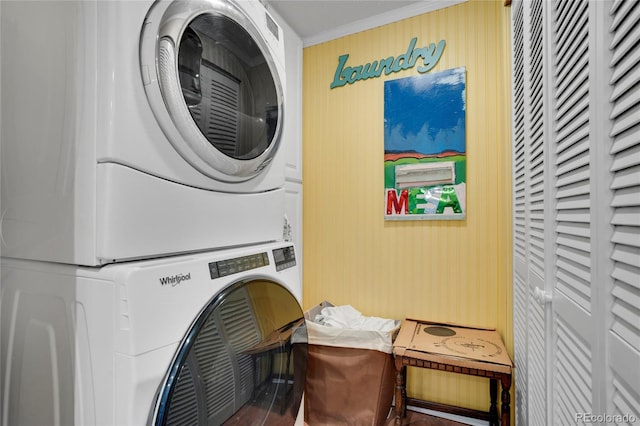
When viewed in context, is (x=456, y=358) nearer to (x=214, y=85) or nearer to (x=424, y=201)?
(x=424, y=201)

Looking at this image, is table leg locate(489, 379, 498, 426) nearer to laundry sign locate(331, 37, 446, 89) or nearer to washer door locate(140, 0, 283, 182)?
washer door locate(140, 0, 283, 182)

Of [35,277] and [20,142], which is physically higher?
[20,142]

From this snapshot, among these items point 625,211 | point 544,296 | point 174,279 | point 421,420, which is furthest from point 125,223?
point 421,420

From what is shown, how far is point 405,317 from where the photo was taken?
1.86 metres

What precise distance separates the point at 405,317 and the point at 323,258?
642 millimetres

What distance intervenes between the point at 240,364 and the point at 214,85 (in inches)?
30.0

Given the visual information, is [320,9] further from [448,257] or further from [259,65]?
[448,257]

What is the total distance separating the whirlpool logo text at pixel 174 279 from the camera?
2.19ft

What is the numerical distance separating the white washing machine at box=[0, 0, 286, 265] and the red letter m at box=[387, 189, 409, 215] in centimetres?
119

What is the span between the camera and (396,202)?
1890mm

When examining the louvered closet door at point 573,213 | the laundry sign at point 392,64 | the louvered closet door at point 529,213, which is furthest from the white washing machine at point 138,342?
the laundry sign at point 392,64

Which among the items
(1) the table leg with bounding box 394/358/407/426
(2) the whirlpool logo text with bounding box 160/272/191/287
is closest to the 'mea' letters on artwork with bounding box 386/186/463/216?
(1) the table leg with bounding box 394/358/407/426

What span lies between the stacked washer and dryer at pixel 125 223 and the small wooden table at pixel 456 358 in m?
0.80

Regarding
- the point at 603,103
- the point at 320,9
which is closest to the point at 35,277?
the point at 603,103
